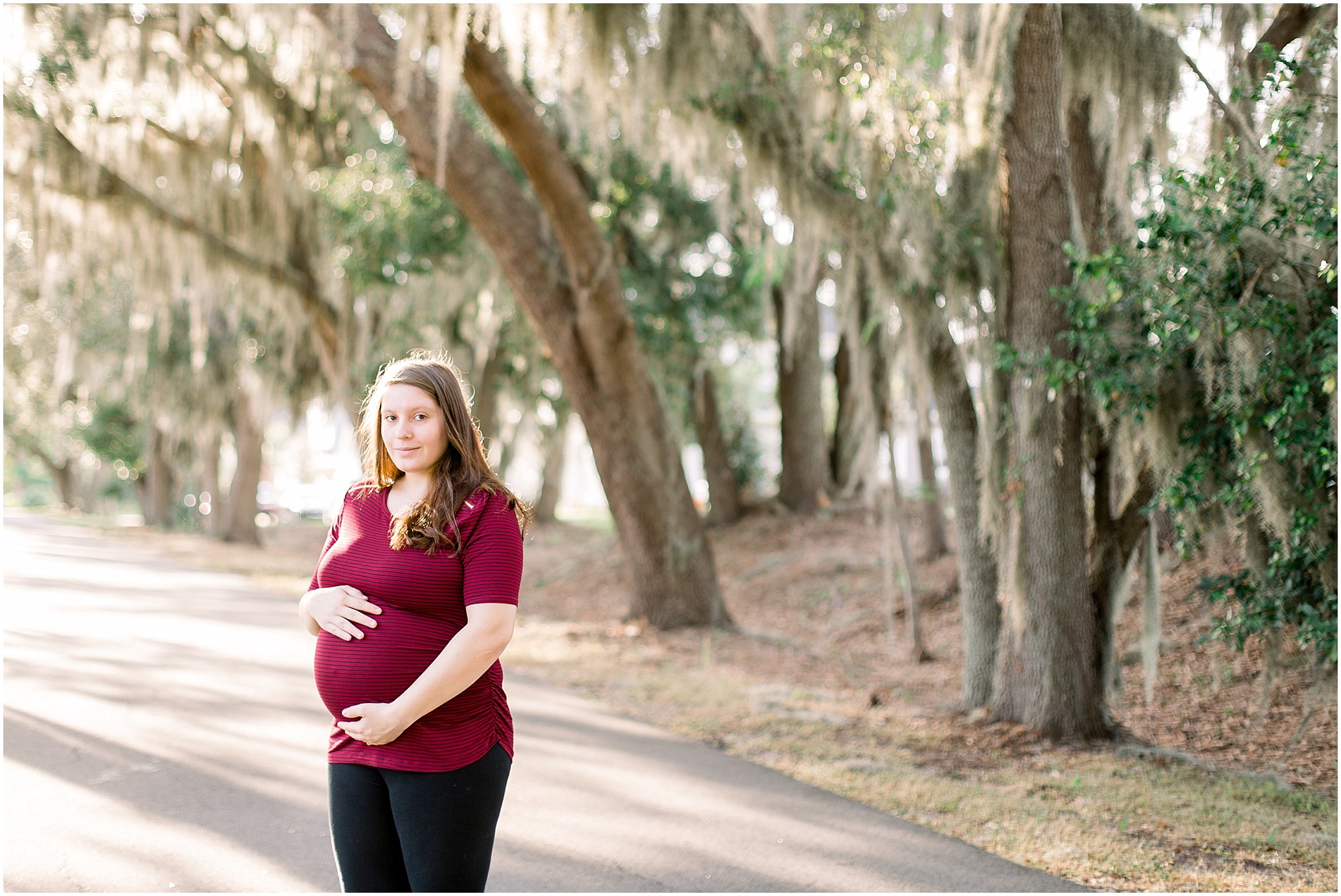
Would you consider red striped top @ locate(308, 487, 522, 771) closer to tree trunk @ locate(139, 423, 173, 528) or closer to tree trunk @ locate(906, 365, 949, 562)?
tree trunk @ locate(906, 365, 949, 562)

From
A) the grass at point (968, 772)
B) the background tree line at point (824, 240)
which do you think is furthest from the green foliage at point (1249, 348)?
the grass at point (968, 772)

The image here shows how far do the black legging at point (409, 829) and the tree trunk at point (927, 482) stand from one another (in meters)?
5.23

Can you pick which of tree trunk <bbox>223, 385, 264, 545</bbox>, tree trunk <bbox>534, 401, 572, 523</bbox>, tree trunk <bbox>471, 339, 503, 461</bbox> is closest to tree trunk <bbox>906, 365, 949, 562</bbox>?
tree trunk <bbox>471, 339, 503, 461</bbox>

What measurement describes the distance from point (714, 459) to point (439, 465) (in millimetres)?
14135

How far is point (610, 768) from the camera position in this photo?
5.14m

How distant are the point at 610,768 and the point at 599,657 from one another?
3.39 m

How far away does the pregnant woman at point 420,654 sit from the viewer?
7.10 feet

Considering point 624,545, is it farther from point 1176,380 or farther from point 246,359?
point 246,359

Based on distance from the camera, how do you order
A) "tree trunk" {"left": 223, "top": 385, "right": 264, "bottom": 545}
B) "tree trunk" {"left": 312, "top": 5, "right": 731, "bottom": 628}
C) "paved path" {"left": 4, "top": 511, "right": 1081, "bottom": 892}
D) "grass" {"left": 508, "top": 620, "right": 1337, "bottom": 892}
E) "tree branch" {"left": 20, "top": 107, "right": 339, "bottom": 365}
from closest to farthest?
"paved path" {"left": 4, "top": 511, "right": 1081, "bottom": 892} < "grass" {"left": 508, "top": 620, "right": 1337, "bottom": 892} < "tree trunk" {"left": 312, "top": 5, "right": 731, "bottom": 628} < "tree branch" {"left": 20, "top": 107, "right": 339, "bottom": 365} < "tree trunk" {"left": 223, "top": 385, "right": 264, "bottom": 545}

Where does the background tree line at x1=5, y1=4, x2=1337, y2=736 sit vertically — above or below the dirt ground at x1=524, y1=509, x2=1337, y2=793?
above

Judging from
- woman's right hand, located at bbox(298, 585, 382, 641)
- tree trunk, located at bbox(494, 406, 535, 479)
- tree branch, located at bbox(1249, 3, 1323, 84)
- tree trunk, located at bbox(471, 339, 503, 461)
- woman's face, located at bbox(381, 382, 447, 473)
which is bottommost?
woman's right hand, located at bbox(298, 585, 382, 641)

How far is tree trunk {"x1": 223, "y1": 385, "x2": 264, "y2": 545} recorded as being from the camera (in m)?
21.1

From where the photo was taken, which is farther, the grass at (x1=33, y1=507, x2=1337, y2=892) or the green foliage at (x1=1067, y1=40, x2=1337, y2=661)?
the green foliage at (x1=1067, y1=40, x2=1337, y2=661)

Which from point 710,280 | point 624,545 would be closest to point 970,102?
point 624,545
